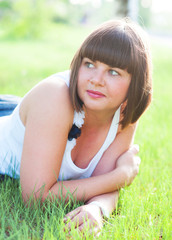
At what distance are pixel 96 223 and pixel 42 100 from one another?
0.74 m

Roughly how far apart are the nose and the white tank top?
0.21m

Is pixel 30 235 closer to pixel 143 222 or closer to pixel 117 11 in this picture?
pixel 143 222

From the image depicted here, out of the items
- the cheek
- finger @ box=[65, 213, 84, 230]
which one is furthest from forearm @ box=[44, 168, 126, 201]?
the cheek

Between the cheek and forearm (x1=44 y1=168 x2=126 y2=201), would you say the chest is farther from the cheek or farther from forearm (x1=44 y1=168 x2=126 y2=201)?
the cheek

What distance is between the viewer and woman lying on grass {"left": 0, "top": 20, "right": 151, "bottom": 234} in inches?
76.2

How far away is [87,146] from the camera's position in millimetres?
2373

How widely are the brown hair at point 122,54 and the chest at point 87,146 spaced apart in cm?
34

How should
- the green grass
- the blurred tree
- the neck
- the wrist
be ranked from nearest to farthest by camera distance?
the green grass < the wrist < the neck < the blurred tree

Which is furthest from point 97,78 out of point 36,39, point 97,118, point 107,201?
point 36,39

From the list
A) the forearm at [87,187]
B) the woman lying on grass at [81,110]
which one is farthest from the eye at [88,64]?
the forearm at [87,187]

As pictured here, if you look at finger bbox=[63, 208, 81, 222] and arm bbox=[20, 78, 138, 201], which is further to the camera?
arm bbox=[20, 78, 138, 201]

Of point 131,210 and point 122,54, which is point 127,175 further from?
point 122,54

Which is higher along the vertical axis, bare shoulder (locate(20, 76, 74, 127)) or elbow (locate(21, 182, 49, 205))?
bare shoulder (locate(20, 76, 74, 127))

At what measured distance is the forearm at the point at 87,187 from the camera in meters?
2.00
